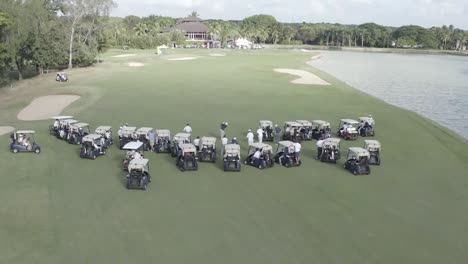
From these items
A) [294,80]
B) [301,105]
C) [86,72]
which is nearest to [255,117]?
[301,105]

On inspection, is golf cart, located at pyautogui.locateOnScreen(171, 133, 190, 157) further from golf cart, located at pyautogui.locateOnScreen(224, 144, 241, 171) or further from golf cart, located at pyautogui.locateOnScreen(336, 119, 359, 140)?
golf cart, located at pyautogui.locateOnScreen(336, 119, 359, 140)

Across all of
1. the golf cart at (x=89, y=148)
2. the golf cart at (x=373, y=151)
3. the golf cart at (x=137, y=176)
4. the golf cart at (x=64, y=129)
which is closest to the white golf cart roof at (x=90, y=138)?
the golf cart at (x=89, y=148)

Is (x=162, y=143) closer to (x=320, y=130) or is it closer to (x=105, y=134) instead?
(x=105, y=134)

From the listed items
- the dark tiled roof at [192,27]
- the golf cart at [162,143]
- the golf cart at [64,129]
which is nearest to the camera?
the golf cart at [162,143]

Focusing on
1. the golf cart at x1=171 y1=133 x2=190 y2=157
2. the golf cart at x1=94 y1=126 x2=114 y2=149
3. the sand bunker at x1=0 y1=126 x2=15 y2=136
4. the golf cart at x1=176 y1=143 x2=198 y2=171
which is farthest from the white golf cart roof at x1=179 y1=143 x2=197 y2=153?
the sand bunker at x1=0 y1=126 x2=15 y2=136

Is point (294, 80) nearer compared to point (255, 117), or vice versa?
point (255, 117)

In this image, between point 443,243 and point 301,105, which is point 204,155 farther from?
point 301,105

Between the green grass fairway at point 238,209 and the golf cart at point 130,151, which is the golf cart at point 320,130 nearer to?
the green grass fairway at point 238,209
